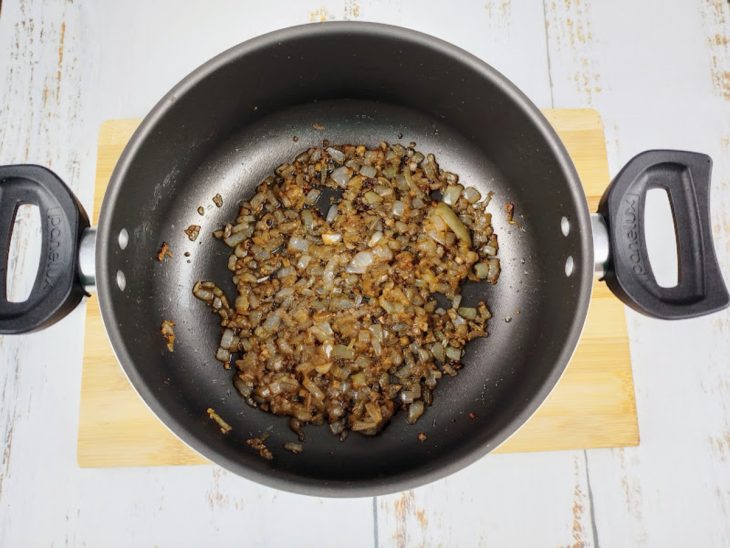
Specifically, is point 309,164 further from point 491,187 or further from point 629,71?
point 629,71

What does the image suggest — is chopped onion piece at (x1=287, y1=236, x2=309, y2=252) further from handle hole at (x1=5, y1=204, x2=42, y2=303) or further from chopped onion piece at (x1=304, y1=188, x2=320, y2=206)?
handle hole at (x1=5, y1=204, x2=42, y2=303)

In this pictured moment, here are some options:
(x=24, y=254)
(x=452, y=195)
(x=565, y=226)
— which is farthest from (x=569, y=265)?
(x=24, y=254)

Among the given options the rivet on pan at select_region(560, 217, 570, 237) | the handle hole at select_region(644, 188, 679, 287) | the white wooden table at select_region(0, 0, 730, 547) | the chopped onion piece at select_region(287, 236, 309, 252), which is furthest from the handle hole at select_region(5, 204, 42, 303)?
the handle hole at select_region(644, 188, 679, 287)

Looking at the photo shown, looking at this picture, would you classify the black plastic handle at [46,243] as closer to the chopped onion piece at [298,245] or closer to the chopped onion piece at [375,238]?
the chopped onion piece at [298,245]

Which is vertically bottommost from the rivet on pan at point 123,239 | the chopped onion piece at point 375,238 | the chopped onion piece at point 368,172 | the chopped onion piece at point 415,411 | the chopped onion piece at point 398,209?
the chopped onion piece at point 415,411

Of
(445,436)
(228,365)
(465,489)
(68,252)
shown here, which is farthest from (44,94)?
(465,489)

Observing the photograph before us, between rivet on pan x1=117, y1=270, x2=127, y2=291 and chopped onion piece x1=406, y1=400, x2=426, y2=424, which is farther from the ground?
rivet on pan x1=117, y1=270, x2=127, y2=291

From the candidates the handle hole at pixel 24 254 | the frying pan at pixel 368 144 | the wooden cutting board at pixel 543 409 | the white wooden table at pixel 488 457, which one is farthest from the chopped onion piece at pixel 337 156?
the handle hole at pixel 24 254
